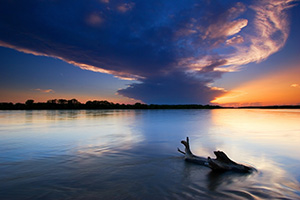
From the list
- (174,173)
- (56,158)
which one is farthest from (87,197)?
(56,158)

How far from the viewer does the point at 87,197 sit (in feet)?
14.7

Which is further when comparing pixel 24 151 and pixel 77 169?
pixel 24 151

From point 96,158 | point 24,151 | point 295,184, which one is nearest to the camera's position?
point 295,184

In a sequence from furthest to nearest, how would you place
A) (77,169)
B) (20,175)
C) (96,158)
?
1. (96,158)
2. (77,169)
3. (20,175)

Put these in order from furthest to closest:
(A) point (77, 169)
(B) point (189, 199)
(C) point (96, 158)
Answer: (C) point (96, 158) → (A) point (77, 169) → (B) point (189, 199)

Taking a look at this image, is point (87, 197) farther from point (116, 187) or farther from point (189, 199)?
point (189, 199)

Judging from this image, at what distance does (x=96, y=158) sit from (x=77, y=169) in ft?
5.38

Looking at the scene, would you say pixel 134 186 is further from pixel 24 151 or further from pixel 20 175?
pixel 24 151

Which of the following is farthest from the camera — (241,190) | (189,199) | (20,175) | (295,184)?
(20,175)

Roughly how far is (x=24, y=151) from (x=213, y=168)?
10921 mm

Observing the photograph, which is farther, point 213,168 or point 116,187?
point 213,168

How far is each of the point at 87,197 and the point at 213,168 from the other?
181 inches

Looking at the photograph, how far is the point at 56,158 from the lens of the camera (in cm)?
846

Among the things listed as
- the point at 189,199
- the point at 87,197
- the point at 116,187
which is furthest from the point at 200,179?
the point at 87,197
